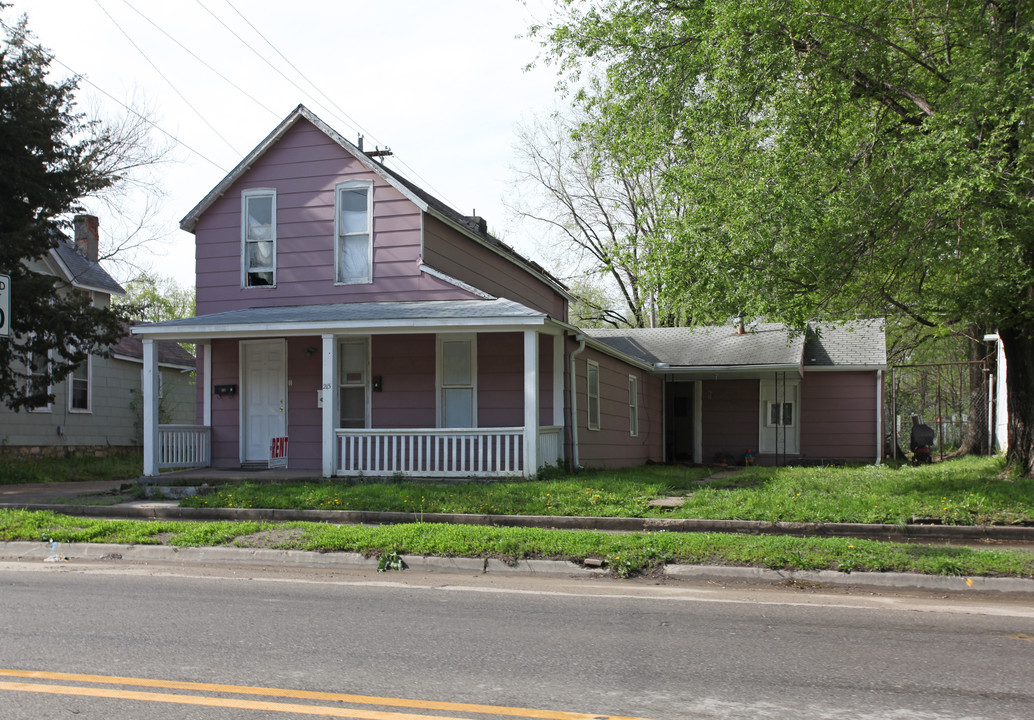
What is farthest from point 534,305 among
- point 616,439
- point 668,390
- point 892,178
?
point 892,178

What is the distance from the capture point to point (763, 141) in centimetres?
1352

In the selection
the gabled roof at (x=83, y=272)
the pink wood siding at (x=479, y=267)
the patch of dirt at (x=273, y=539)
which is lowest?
the patch of dirt at (x=273, y=539)

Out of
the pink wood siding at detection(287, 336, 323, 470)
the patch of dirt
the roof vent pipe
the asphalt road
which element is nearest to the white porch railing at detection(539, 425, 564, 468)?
the roof vent pipe

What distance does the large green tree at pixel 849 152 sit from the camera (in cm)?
1127

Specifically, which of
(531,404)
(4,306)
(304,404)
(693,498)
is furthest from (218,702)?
(304,404)

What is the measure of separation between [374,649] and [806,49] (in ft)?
38.6

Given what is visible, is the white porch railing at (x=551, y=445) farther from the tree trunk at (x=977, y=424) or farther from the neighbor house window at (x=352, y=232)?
the tree trunk at (x=977, y=424)

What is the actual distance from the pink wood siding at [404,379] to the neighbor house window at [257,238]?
2824 millimetres

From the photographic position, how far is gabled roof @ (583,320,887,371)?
2364cm

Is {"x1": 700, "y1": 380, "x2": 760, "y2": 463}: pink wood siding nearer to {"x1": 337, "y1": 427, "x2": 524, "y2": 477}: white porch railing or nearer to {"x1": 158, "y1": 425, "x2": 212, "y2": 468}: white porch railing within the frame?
{"x1": 337, "y1": 427, "x2": 524, "y2": 477}: white porch railing

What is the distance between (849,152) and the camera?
42.4 ft

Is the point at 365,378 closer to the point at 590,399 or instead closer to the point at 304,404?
the point at 304,404

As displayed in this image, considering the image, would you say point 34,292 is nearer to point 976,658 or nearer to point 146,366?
point 146,366

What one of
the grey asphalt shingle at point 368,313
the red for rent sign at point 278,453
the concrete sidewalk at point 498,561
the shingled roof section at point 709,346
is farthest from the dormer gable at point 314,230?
the shingled roof section at point 709,346
